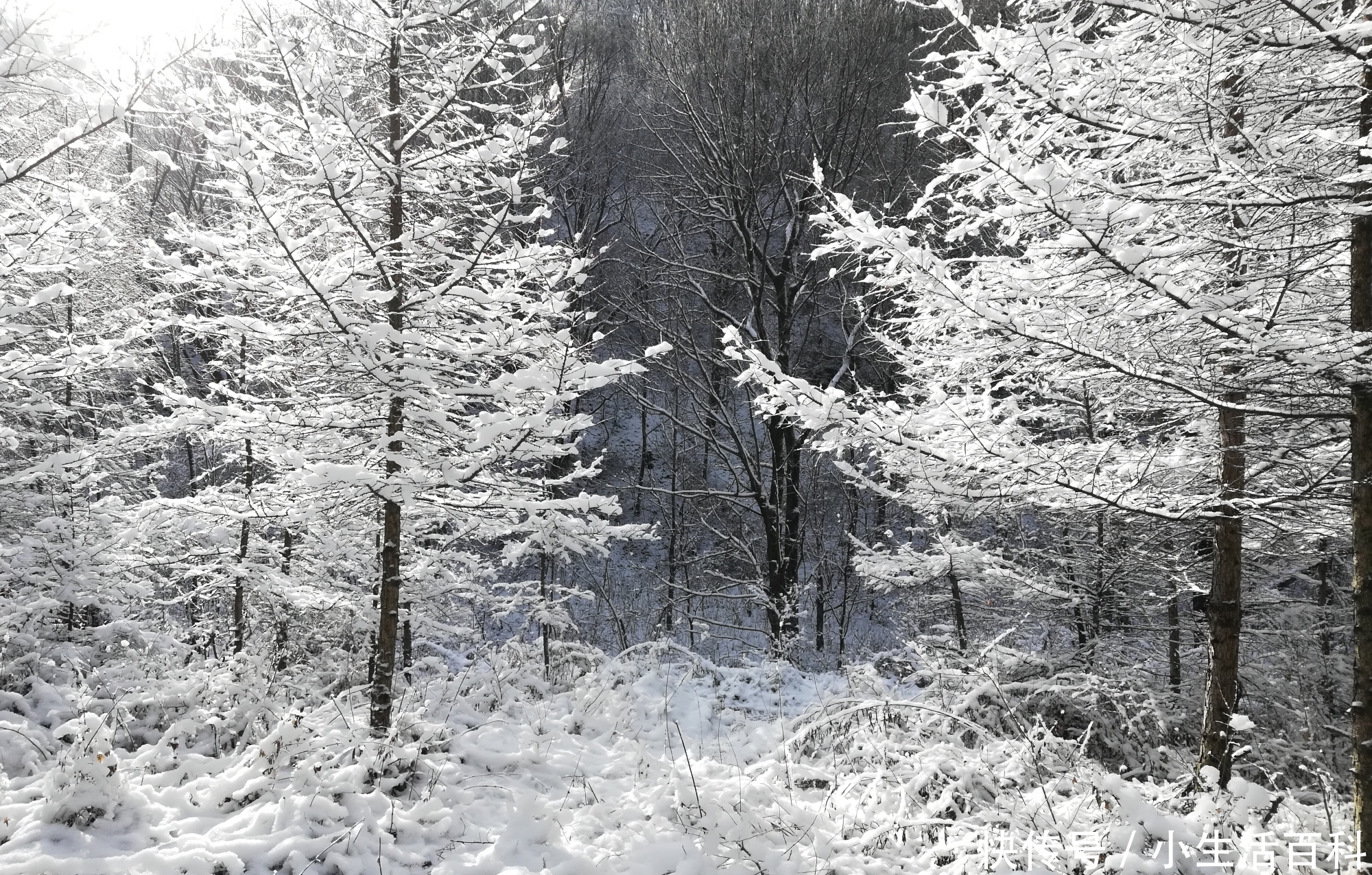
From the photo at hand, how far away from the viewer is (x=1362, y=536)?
3.37 meters

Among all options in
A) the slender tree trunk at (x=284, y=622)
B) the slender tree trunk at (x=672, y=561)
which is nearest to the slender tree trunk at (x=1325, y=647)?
the slender tree trunk at (x=672, y=561)

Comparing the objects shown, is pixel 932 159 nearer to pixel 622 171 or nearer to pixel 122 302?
pixel 622 171

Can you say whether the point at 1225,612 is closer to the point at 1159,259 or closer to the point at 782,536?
the point at 1159,259

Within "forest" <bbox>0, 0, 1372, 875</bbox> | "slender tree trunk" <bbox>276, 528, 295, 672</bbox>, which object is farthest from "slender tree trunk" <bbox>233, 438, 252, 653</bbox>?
"slender tree trunk" <bbox>276, 528, 295, 672</bbox>

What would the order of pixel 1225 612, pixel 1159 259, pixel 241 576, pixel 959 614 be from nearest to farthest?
pixel 1159 259 → pixel 1225 612 → pixel 241 576 → pixel 959 614

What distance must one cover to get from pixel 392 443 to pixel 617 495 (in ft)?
5.27

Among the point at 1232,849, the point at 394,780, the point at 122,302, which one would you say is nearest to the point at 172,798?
the point at 394,780

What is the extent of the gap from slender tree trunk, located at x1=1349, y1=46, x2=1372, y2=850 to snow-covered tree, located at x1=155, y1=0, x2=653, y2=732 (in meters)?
3.73

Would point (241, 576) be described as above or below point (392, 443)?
below

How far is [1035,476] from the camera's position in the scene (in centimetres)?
369

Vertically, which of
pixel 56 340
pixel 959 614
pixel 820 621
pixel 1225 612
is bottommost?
pixel 820 621

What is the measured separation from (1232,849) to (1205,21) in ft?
12.9

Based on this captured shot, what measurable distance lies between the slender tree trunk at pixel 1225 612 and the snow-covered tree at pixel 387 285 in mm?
3909

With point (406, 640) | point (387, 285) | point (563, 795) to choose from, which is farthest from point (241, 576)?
point (563, 795)
